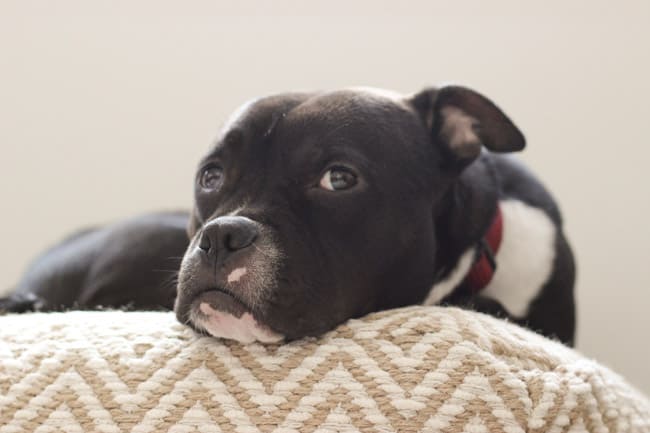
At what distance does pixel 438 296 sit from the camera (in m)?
1.98


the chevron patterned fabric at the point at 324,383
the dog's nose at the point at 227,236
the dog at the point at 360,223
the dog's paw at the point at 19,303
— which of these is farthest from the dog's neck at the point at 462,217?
the dog's paw at the point at 19,303

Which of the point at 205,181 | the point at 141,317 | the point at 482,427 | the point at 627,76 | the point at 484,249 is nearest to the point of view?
the point at 482,427

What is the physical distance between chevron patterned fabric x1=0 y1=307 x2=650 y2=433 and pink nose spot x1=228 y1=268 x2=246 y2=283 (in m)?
0.12

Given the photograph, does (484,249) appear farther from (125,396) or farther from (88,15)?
(88,15)

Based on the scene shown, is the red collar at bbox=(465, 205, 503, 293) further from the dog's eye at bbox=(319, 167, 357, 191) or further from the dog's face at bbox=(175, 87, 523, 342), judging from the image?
the dog's eye at bbox=(319, 167, 357, 191)

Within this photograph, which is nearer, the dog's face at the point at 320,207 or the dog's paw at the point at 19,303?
the dog's face at the point at 320,207

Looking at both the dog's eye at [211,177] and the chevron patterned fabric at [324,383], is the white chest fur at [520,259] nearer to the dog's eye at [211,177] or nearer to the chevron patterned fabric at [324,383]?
the chevron patterned fabric at [324,383]

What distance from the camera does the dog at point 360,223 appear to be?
1.52 meters

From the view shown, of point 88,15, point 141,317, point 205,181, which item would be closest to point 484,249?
point 205,181

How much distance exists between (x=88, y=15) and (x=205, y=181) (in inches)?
76.8

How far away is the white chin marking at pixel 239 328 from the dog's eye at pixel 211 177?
44 cm

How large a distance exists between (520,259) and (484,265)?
6.2 inches

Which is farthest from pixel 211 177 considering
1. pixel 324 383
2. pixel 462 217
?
pixel 324 383

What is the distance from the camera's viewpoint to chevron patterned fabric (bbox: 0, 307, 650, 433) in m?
1.34
